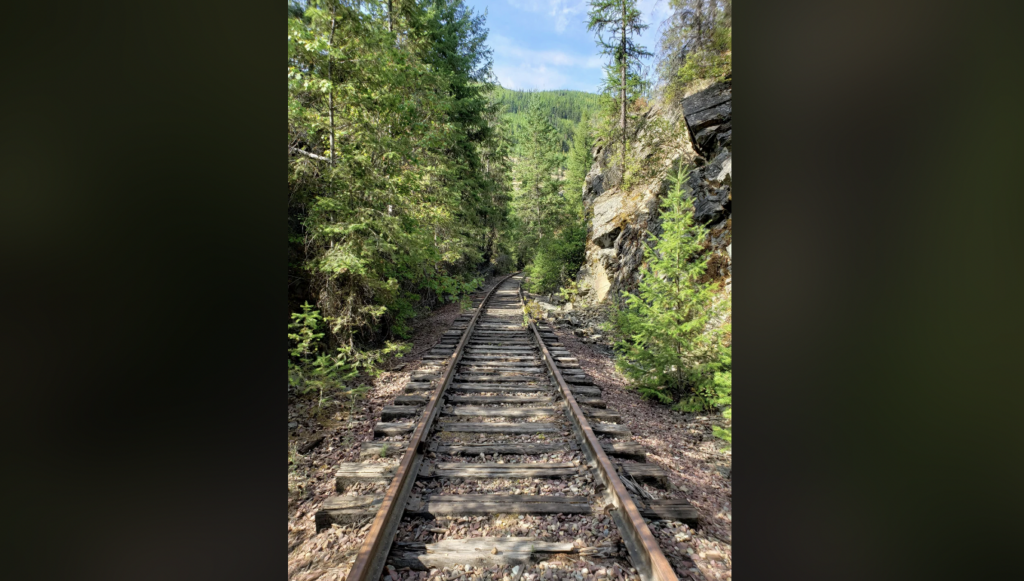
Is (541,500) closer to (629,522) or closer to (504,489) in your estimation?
(504,489)

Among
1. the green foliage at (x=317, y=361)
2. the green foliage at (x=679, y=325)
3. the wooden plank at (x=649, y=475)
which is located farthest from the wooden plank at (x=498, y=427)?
the green foliage at (x=679, y=325)

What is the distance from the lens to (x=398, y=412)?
4629 millimetres

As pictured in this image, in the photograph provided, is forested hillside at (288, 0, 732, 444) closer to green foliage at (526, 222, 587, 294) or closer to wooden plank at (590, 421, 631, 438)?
wooden plank at (590, 421, 631, 438)

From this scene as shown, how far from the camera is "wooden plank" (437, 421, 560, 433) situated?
4305 mm

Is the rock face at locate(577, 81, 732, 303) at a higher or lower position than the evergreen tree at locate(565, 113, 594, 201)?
lower

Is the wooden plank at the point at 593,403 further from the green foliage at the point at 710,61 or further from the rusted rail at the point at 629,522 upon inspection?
the green foliage at the point at 710,61

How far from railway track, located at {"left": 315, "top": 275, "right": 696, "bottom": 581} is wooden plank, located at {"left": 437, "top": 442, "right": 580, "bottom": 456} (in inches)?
0.4

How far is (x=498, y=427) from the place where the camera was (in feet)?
14.3

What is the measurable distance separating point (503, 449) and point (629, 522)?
4.95 feet

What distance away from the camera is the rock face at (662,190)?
8.66 m

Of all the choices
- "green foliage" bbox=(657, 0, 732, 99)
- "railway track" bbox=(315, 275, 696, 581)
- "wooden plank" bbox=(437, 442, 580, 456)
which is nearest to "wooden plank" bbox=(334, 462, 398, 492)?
"railway track" bbox=(315, 275, 696, 581)
